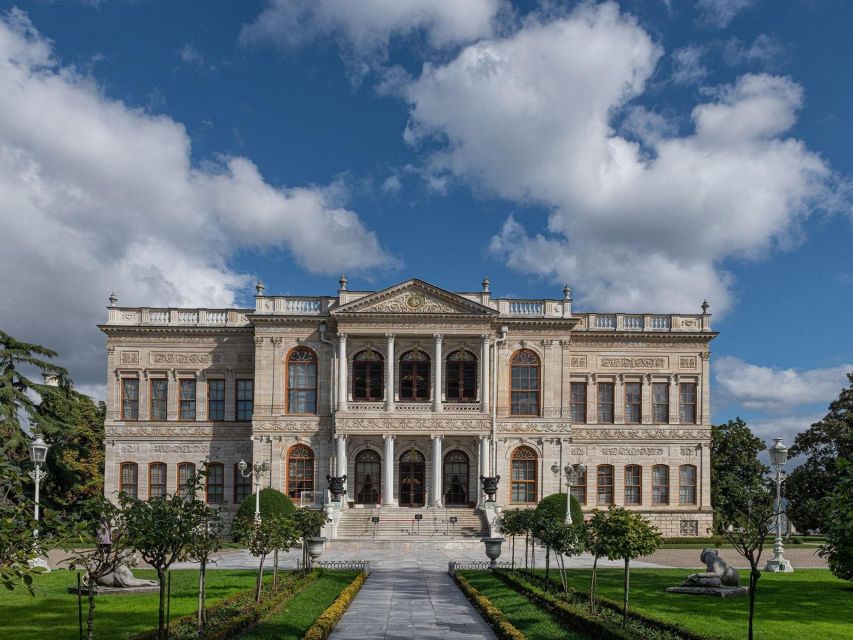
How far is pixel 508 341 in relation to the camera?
135ft

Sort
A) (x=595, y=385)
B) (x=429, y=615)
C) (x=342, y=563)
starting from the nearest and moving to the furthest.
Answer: (x=429, y=615) → (x=342, y=563) → (x=595, y=385)

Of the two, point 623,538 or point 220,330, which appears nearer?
point 623,538

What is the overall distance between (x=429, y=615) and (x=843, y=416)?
113ft

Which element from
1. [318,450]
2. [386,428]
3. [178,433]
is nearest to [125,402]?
[178,433]

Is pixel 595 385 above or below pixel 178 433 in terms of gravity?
above

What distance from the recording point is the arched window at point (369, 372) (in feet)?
133

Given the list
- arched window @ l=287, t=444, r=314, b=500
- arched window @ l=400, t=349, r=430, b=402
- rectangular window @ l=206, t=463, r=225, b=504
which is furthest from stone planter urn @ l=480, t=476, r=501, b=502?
rectangular window @ l=206, t=463, r=225, b=504

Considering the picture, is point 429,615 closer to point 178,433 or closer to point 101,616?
point 101,616

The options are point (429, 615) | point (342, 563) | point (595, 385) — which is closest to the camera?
point (429, 615)

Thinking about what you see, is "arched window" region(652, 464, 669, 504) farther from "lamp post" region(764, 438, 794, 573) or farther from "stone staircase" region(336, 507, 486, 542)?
"lamp post" region(764, 438, 794, 573)

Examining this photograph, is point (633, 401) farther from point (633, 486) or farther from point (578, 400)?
point (633, 486)

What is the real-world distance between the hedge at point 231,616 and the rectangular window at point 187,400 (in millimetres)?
23010

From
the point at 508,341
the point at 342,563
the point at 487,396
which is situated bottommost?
the point at 342,563

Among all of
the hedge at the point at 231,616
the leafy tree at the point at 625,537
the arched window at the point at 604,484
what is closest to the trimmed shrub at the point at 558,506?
the arched window at the point at 604,484
